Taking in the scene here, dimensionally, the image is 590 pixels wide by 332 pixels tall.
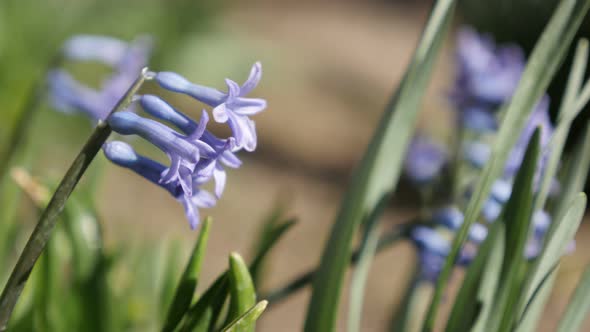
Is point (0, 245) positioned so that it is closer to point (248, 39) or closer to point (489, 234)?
point (489, 234)

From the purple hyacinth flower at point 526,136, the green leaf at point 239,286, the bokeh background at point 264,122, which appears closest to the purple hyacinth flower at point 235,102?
the green leaf at point 239,286

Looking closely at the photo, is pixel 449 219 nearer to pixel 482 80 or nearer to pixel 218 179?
pixel 482 80

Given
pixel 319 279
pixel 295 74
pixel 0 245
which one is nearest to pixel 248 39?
pixel 295 74

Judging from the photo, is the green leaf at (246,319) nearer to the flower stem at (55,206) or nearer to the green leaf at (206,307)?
the green leaf at (206,307)

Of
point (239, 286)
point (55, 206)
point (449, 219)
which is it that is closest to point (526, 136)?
point (449, 219)

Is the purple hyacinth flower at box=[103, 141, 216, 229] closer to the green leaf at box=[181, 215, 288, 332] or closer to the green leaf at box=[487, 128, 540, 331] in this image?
the green leaf at box=[181, 215, 288, 332]

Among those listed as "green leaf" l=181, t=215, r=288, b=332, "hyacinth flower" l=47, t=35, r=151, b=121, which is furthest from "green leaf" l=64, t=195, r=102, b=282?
"green leaf" l=181, t=215, r=288, b=332
